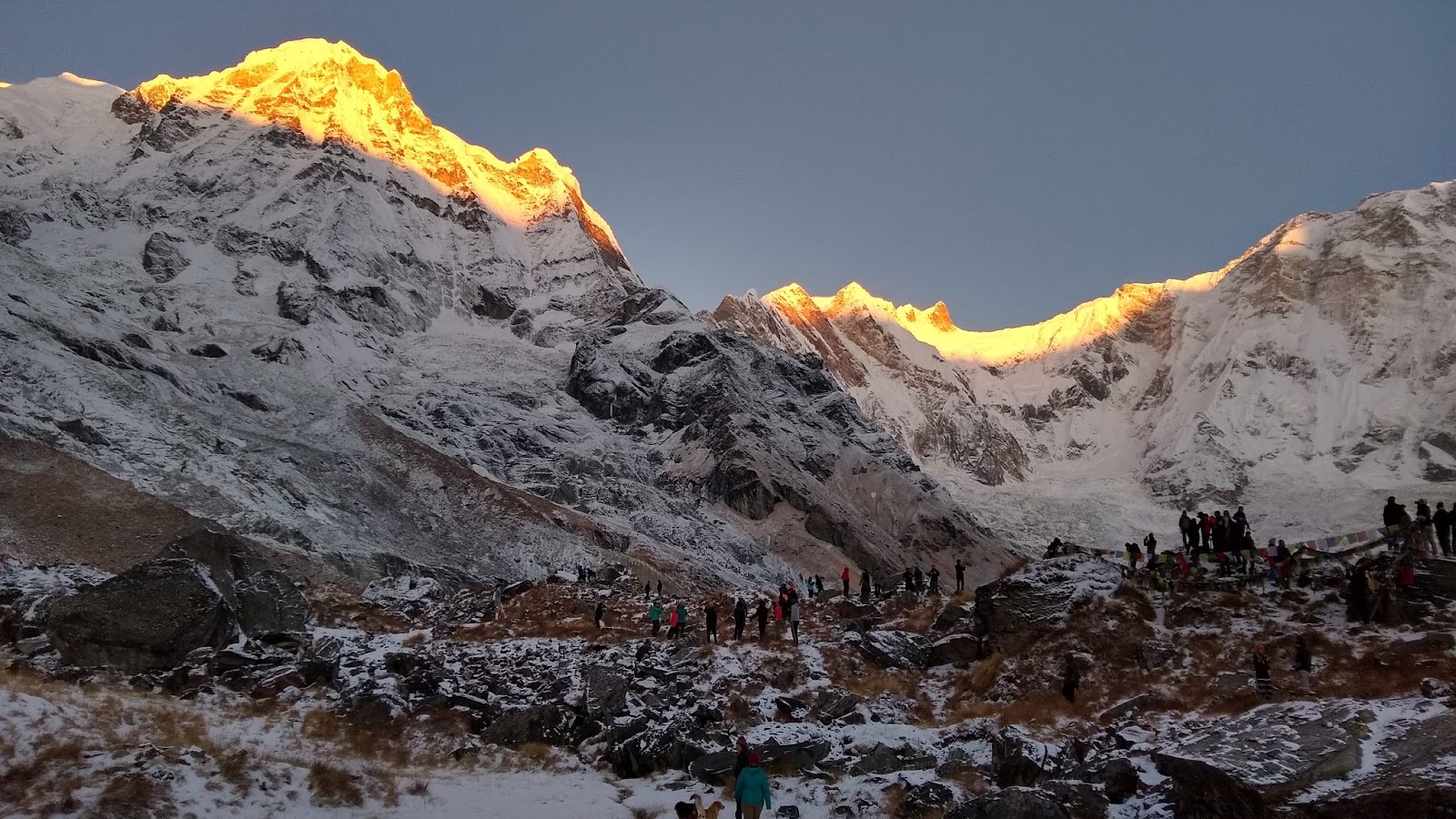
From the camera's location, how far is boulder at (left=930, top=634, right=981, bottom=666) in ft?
90.8

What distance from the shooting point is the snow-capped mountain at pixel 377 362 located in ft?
231

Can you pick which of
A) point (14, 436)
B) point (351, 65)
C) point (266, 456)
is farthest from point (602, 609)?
point (351, 65)

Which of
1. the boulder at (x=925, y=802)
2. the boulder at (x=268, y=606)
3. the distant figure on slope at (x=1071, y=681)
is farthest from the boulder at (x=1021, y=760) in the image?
the boulder at (x=268, y=606)

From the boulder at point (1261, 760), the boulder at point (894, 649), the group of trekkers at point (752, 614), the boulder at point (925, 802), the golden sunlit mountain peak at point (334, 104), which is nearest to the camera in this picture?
the boulder at point (1261, 760)

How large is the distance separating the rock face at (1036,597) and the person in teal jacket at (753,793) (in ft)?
44.0

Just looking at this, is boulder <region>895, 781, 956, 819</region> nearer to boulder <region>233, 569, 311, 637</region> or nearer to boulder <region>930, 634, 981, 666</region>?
boulder <region>930, 634, 981, 666</region>

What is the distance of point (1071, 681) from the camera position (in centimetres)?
2334

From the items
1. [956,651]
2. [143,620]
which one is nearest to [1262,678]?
[956,651]

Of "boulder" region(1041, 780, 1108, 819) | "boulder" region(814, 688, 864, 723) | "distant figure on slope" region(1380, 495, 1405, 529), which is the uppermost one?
"distant figure on slope" region(1380, 495, 1405, 529)

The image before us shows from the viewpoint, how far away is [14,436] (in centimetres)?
5494

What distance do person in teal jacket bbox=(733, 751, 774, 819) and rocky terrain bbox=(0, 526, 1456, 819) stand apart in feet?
7.06

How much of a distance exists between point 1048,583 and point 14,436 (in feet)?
194

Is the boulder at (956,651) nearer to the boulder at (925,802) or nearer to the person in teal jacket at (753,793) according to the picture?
the boulder at (925,802)

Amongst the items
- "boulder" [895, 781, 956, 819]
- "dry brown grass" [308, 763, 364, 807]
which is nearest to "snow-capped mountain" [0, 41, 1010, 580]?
"dry brown grass" [308, 763, 364, 807]
